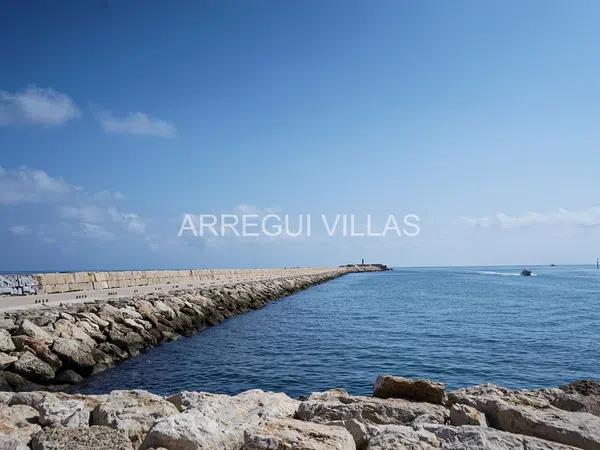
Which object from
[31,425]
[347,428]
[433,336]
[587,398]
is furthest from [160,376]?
[433,336]

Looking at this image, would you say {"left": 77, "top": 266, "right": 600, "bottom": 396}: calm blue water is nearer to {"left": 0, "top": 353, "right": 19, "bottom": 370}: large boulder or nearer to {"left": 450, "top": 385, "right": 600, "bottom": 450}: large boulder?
{"left": 0, "top": 353, "right": 19, "bottom": 370}: large boulder

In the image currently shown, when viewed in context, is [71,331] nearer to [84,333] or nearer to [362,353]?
[84,333]

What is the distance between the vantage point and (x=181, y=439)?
9.81 feet

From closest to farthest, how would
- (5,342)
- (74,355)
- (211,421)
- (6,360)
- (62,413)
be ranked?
(211,421)
(62,413)
(6,360)
(5,342)
(74,355)

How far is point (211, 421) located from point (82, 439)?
843 mm

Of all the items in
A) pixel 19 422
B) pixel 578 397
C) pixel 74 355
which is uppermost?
pixel 19 422

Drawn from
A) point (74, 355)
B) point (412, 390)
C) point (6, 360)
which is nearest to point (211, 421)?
point (412, 390)

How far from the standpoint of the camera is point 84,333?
10.1m

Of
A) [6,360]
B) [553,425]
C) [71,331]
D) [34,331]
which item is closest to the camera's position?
[553,425]

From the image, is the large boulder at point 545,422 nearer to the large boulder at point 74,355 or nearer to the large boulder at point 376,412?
the large boulder at point 376,412

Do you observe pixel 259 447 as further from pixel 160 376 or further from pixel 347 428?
pixel 160 376

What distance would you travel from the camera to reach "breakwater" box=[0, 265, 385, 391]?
7969 mm

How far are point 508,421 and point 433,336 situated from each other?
38.4ft

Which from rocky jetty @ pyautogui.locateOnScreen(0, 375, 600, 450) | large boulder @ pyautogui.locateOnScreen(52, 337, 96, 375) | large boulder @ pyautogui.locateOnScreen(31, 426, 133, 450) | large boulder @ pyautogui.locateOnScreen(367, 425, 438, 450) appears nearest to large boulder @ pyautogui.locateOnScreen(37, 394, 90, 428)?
rocky jetty @ pyautogui.locateOnScreen(0, 375, 600, 450)
